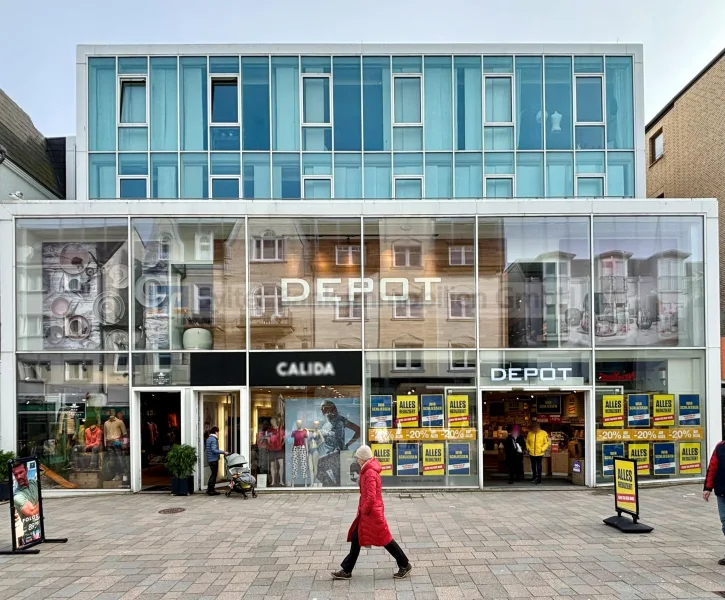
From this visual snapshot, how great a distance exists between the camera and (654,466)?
1316 centimetres

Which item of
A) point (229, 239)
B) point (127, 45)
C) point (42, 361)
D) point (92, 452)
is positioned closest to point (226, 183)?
point (127, 45)

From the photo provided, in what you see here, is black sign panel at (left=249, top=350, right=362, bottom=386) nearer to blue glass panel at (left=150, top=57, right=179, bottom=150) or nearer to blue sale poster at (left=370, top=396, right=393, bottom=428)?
blue sale poster at (left=370, top=396, right=393, bottom=428)

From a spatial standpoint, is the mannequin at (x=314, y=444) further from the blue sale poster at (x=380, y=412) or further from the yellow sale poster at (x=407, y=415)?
the yellow sale poster at (x=407, y=415)

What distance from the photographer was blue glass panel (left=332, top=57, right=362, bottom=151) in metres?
20.0

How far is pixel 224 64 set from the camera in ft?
66.2

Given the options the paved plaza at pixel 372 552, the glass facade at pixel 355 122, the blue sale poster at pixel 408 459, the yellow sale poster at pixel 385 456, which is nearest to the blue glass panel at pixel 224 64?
the glass facade at pixel 355 122

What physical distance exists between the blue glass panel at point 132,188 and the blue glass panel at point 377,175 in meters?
8.55

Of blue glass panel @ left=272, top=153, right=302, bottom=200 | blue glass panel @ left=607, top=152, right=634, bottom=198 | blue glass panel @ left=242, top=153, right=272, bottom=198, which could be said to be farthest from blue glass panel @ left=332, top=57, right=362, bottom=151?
blue glass panel @ left=607, top=152, right=634, bottom=198

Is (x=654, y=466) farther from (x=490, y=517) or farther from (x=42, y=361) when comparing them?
(x=42, y=361)

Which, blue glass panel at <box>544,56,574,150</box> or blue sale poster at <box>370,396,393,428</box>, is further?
blue glass panel at <box>544,56,574,150</box>

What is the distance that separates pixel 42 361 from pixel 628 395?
14.2 meters

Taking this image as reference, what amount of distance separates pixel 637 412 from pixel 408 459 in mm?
5736

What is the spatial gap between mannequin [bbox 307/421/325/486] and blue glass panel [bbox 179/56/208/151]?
Result: 12.5 m

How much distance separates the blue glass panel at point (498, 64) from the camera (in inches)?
792
